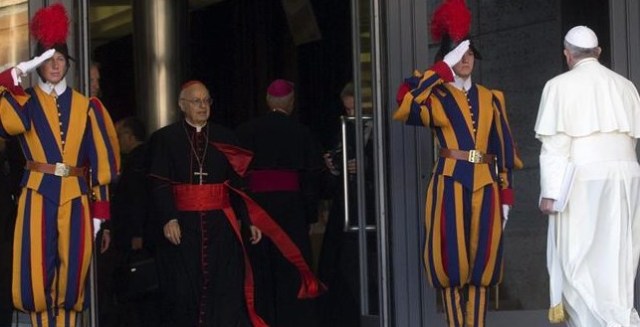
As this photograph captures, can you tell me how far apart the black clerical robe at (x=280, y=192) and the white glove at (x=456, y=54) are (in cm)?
202

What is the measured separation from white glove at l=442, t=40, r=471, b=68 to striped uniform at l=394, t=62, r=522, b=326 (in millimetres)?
48

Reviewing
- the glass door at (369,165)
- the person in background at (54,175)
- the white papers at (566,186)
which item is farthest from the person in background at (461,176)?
the person in background at (54,175)

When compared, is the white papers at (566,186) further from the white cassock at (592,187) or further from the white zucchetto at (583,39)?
the white zucchetto at (583,39)

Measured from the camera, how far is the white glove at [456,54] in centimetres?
747

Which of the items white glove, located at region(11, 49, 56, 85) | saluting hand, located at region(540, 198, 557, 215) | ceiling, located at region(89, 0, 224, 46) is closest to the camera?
white glove, located at region(11, 49, 56, 85)

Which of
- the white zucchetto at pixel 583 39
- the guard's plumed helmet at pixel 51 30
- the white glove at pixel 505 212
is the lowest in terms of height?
the white glove at pixel 505 212

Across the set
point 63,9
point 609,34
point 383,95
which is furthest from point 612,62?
point 63,9

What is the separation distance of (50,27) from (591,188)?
8.46 ft

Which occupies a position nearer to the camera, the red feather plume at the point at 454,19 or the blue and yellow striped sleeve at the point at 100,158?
the blue and yellow striped sleeve at the point at 100,158

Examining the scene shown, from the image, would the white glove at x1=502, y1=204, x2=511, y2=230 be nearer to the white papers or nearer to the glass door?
the white papers

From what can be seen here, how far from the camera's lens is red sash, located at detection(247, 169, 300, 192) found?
9.35 metres

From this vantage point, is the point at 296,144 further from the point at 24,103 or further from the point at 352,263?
the point at 24,103

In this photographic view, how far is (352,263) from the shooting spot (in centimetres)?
944

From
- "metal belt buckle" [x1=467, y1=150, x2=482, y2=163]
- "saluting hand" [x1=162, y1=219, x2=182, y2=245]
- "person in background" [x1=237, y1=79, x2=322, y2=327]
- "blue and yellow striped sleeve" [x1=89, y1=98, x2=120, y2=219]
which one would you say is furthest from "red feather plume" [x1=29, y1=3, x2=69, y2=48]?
"person in background" [x1=237, y1=79, x2=322, y2=327]
